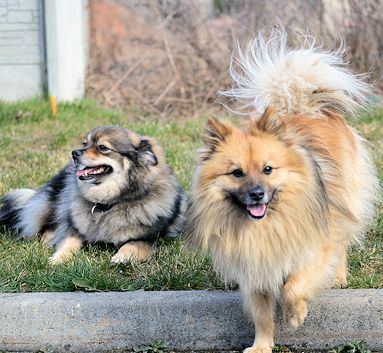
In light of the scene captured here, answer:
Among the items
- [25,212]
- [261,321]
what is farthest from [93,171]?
[261,321]

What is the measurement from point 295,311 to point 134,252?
1431 millimetres

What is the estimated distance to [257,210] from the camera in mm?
3379

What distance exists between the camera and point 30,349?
3.76 meters

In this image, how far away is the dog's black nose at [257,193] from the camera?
10.7 feet

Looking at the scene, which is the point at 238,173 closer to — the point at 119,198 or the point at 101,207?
the point at 119,198

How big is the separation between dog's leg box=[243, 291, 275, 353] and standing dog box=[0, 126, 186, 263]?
114cm

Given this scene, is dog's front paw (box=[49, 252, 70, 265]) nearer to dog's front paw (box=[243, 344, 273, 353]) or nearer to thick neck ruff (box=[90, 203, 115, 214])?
thick neck ruff (box=[90, 203, 115, 214])

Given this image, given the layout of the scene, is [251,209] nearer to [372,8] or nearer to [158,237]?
[158,237]

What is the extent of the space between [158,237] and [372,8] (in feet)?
17.7

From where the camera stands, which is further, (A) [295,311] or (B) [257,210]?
(A) [295,311]

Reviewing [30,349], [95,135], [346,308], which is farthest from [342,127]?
[30,349]

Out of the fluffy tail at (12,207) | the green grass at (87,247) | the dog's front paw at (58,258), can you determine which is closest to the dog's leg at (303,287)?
the green grass at (87,247)

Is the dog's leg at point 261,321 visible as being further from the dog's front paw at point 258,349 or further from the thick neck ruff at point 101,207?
the thick neck ruff at point 101,207

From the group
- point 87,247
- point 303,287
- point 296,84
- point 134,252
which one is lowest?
point 87,247
